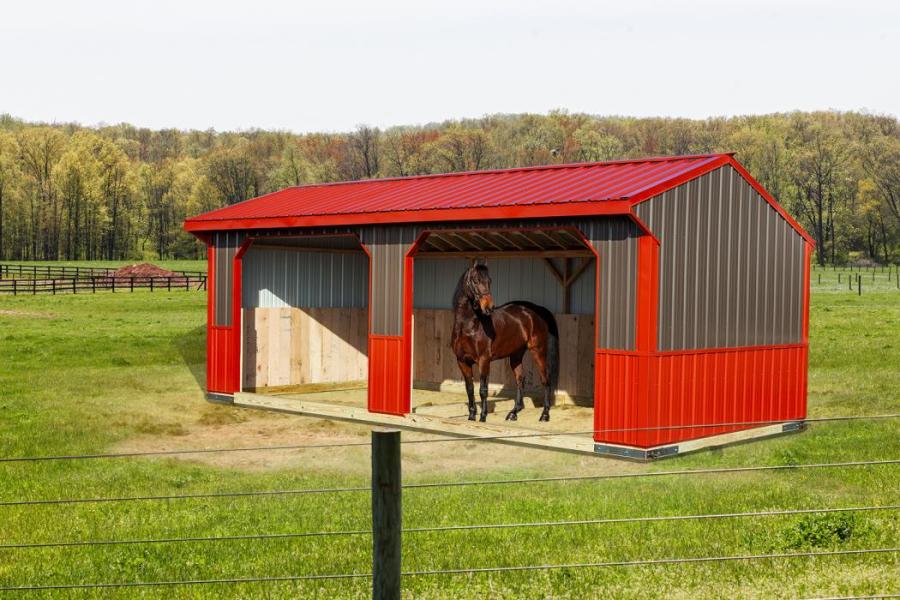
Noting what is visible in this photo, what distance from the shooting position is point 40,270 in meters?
67.4

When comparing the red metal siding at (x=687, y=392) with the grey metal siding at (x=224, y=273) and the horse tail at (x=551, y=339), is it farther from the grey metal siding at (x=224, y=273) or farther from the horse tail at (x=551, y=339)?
the grey metal siding at (x=224, y=273)

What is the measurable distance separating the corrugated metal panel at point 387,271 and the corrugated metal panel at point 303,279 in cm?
400

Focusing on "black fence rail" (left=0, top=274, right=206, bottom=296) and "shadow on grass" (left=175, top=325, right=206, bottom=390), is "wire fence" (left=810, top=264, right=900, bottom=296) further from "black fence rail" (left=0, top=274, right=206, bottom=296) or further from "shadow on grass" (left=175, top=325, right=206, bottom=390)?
"black fence rail" (left=0, top=274, right=206, bottom=296)

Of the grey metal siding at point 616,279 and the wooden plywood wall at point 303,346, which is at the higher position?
the grey metal siding at point 616,279

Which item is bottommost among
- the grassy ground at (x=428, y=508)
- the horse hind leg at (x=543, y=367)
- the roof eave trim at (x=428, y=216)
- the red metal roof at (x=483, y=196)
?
the grassy ground at (x=428, y=508)

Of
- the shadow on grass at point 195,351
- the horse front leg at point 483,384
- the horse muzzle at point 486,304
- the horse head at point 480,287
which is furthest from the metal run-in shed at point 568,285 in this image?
the shadow on grass at point 195,351

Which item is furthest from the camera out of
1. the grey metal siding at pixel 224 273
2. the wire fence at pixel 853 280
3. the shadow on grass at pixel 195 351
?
the wire fence at pixel 853 280

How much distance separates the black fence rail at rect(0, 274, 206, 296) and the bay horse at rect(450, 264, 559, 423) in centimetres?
3682

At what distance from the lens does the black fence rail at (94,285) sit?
49.8 m

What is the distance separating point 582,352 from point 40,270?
56.2 m

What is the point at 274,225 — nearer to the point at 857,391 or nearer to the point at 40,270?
the point at 857,391

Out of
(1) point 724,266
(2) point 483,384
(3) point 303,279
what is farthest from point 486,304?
(3) point 303,279

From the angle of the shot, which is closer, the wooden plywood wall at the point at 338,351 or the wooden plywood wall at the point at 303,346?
the wooden plywood wall at the point at 338,351

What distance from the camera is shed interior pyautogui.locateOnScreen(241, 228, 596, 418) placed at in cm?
1880
